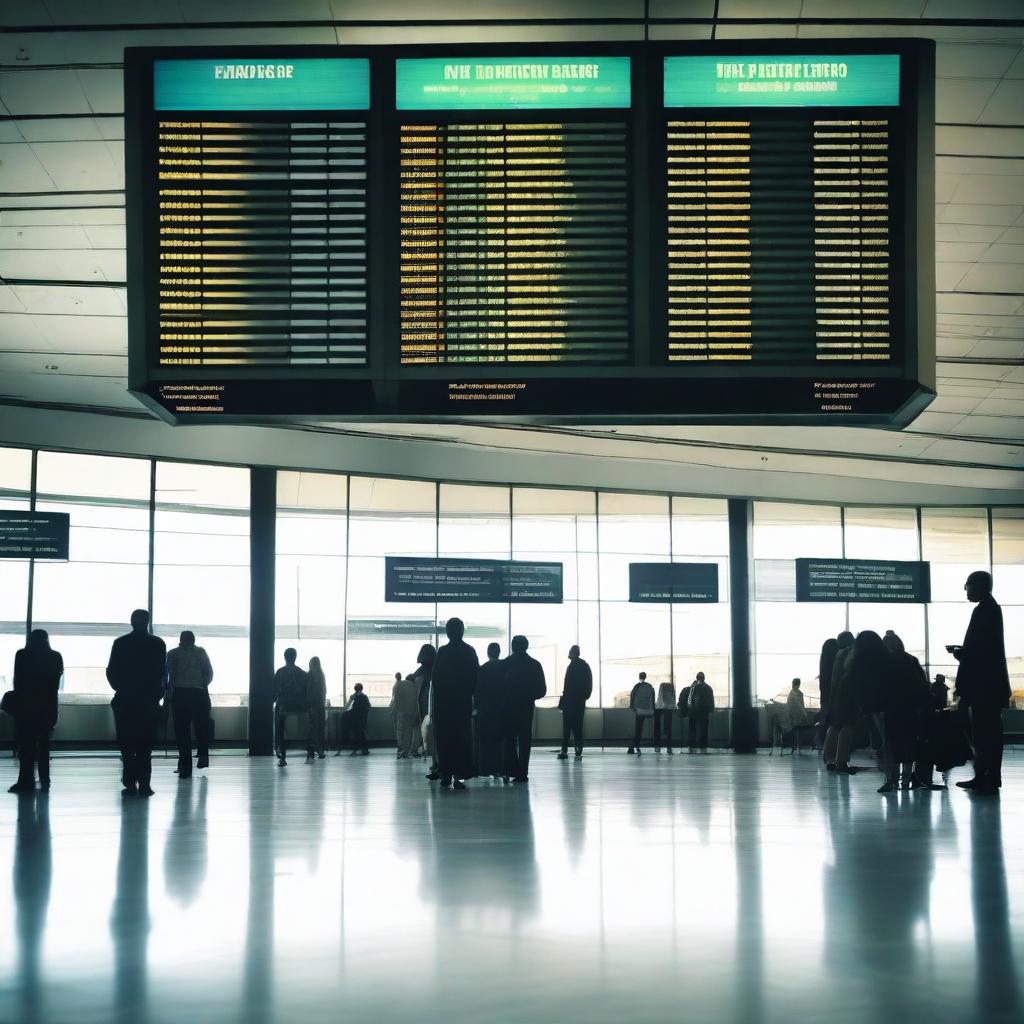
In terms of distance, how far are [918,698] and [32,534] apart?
1493 centimetres

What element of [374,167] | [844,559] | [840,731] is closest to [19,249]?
[374,167]

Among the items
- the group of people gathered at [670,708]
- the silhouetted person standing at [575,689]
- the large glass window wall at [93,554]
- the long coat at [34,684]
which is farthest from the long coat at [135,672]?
the group of people gathered at [670,708]

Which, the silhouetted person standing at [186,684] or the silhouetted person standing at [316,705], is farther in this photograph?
the silhouetted person standing at [316,705]

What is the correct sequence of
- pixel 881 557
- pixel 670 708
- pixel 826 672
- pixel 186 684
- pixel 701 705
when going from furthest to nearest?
pixel 881 557, pixel 670 708, pixel 701 705, pixel 826 672, pixel 186 684

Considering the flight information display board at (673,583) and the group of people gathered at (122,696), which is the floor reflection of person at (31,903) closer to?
the group of people gathered at (122,696)

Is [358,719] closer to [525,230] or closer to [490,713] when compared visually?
[490,713]

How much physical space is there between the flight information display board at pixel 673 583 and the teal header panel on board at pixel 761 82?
19.1 m

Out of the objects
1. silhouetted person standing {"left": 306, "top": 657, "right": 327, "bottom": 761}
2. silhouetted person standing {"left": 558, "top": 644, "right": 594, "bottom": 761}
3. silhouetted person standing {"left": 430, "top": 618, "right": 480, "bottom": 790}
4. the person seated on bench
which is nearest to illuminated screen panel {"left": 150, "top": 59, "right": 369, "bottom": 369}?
silhouetted person standing {"left": 430, "top": 618, "right": 480, "bottom": 790}

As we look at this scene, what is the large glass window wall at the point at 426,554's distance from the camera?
2356 centimetres

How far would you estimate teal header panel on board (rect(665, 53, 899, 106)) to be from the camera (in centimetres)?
675

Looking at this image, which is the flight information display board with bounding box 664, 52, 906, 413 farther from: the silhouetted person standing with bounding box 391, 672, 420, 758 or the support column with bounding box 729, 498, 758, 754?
the support column with bounding box 729, 498, 758, 754

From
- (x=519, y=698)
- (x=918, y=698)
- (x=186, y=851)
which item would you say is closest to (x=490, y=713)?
(x=519, y=698)

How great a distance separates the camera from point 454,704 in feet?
39.2

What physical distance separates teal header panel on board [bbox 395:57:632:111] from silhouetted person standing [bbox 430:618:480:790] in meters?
5.94
